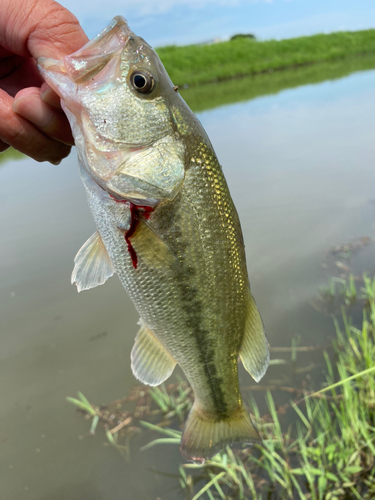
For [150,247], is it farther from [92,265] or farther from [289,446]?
[289,446]

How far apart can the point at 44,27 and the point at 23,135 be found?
1.53 ft

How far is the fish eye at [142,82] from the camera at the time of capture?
4.70ft

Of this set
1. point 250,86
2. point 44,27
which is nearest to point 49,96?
point 44,27

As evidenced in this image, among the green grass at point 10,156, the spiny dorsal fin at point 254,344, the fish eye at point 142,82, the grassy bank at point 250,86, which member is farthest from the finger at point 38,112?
the grassy bank at point 250,86

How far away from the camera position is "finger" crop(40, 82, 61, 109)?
150 centimetres

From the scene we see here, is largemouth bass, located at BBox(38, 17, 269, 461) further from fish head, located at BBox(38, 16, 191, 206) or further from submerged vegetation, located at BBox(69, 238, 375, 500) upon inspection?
submerged vegetation, located at BBox(69, 238, 375, 500)

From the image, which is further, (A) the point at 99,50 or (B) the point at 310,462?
(B) the point at 310,462

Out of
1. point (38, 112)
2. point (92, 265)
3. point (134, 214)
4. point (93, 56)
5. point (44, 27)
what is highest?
point (44, 27)

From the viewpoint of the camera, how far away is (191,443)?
1.78 metres

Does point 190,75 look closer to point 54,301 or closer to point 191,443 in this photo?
point 54,301

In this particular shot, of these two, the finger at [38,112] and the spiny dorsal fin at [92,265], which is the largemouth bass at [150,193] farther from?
the finger at [38,112]

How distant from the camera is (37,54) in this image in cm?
151

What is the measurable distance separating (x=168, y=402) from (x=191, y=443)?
1688 millimetres

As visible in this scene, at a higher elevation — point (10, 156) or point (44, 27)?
point (10, 156)
